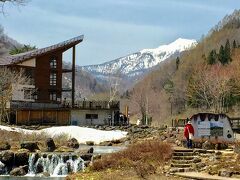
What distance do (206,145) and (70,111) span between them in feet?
125

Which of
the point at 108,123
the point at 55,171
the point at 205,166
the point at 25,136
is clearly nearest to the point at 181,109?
the point at 108,123

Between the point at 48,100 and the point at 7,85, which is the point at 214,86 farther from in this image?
the point at 7,85

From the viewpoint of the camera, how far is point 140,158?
23.2 meters

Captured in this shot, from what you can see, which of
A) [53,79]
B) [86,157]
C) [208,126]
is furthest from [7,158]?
[53,79]

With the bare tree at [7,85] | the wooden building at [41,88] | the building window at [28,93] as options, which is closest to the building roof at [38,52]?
the wooden building at [41,88]

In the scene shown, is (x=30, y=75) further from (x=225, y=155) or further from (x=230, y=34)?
(x=230, y=34)

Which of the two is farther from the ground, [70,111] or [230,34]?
[230,34]

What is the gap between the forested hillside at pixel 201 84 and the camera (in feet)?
226

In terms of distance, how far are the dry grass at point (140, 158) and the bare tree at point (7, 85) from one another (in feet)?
116

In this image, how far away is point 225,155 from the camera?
22641 millimetres

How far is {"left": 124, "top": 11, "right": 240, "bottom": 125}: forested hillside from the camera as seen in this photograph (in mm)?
69000

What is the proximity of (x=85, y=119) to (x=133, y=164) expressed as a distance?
144 feet

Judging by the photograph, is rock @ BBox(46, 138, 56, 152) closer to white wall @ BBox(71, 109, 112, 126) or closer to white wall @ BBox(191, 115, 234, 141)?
white wall @ BBox(191, 115, 234, 141)

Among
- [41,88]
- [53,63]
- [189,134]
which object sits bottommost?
[189,134]
